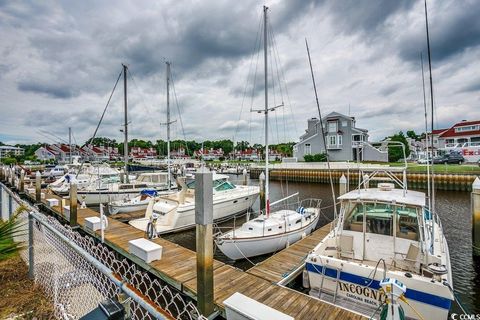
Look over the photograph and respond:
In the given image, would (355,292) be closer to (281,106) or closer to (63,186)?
(281,106)

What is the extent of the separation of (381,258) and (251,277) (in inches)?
126

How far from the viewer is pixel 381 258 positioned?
584cm

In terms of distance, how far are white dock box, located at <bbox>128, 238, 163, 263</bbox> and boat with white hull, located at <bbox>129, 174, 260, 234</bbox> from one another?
198cm

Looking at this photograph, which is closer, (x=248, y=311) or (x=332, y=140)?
(x=248, y=311)

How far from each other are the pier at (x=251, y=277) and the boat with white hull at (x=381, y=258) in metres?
0.94

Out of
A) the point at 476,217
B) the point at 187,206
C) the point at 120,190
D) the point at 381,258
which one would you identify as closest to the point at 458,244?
the point at 476,217

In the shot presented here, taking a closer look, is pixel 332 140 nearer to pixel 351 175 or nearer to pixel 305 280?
pixel 351 175

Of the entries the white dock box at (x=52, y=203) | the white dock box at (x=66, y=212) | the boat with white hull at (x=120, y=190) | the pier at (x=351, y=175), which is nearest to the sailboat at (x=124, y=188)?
the boat with white hull at (x=120, y=190)

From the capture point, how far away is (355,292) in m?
5.66

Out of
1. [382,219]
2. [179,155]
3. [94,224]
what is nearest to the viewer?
[382,219]

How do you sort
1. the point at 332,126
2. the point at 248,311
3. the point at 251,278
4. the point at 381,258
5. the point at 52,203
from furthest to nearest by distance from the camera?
the point at 332,126, the point at 52,203, the point at 251,278, the point at 381,258, the point at 248,311

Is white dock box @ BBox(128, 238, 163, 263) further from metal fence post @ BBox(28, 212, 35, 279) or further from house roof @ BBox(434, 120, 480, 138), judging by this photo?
house roof @ BBox(434, 120, 480, 138)

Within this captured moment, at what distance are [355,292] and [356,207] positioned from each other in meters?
2.32

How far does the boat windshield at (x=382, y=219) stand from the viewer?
20.8 feet
